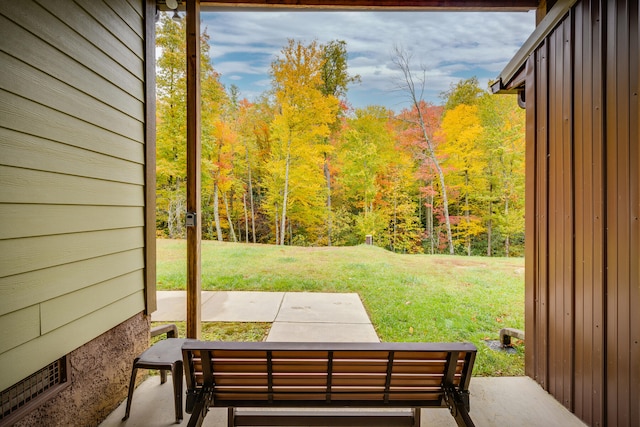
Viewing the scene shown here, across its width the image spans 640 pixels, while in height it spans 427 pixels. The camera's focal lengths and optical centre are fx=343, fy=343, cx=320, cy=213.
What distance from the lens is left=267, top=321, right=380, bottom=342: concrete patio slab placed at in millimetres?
3422

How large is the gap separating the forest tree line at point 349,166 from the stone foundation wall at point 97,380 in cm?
890

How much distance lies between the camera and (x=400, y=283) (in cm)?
620

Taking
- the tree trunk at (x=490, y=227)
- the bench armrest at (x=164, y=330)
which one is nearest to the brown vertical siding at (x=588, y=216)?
the bench armrest at (x=164, y=330)

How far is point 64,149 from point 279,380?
1.52 meters

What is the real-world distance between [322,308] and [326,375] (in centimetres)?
314

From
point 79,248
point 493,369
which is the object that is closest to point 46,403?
point 79,248

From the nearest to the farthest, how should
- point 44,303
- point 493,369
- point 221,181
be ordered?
point 44,303, point 493,369, point 221,181

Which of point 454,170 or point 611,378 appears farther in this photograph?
point 454,170

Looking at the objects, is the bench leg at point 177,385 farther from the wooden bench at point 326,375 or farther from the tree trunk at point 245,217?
the tree trunk at point 245,217

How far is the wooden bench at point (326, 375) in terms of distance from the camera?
1327 millimetres

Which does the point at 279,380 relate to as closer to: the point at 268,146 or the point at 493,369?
the point at 493,369

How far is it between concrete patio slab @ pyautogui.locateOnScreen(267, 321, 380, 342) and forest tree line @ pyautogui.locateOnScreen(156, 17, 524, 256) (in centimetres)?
805

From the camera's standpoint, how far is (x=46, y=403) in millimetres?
1622

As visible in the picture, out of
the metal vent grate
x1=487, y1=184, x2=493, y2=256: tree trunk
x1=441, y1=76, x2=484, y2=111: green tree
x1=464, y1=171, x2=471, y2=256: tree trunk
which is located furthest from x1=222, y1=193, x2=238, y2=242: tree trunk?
the metal vent grate
